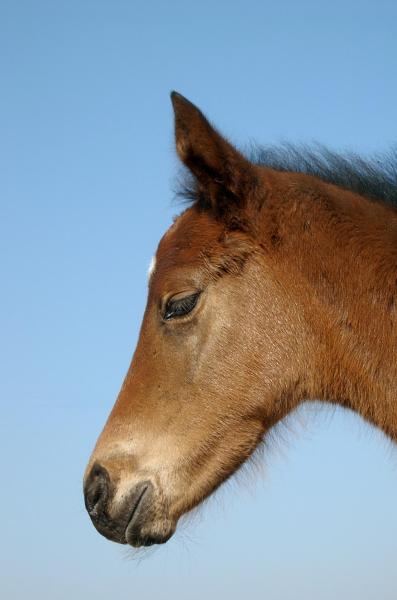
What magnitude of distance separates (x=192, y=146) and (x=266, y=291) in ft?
3.79

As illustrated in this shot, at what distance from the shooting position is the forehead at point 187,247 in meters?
6.34

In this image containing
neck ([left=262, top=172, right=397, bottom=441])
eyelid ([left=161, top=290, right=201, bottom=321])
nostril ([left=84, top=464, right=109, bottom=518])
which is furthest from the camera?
eyelid ([left=161, top=290, right=201, bottom=321])

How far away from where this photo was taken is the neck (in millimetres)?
5914

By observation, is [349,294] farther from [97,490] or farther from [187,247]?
[97,490]

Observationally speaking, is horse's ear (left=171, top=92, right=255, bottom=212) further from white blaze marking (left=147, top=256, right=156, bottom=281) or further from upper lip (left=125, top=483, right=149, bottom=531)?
upper lip (left=125, top=483, right=149, bottom=531)

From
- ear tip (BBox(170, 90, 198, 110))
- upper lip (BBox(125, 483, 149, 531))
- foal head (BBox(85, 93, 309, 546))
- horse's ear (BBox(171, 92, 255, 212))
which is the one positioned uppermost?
ear tip (BBox(170, 90, 198, 110))

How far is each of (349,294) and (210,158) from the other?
4.52ft

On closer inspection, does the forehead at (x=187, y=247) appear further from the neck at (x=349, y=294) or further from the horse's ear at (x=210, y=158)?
the neck at (x=349, y=294)

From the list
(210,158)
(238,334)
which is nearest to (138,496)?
(238,334)

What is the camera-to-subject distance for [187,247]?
6.44m

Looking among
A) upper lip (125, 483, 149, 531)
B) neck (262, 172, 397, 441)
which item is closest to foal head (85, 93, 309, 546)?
upper lip (125, 483, 149, 531)

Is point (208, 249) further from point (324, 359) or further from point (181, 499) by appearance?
point (181, 499)

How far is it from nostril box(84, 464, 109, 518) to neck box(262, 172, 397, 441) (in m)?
1.54

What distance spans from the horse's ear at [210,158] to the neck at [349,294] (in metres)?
0.39
